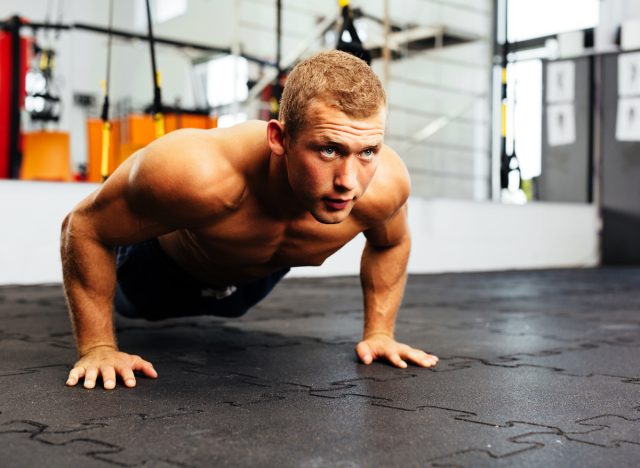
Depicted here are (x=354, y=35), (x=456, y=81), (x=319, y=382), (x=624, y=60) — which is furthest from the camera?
(x=456, y=81)

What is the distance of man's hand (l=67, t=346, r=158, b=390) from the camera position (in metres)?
1.54

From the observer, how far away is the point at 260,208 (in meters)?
1.61

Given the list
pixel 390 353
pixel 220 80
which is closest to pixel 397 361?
pixel 390 353

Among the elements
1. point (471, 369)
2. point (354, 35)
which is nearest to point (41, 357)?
point (471, 369)

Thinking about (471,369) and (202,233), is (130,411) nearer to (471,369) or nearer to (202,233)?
(202,233)

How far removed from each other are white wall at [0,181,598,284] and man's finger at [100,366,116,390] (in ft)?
8.52

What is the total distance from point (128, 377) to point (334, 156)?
60 centimetres

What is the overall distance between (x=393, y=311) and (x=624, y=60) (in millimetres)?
5100

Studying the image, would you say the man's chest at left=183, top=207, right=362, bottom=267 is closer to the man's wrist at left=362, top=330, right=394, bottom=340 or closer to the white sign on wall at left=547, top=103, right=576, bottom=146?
the man's wrist at left=362, top=330, right=394, bottom=340

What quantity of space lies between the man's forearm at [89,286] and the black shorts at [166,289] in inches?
15.0

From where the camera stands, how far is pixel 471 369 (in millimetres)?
1803

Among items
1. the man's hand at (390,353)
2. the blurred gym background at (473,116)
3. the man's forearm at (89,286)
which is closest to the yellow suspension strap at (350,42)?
the man's hand at (390,353)

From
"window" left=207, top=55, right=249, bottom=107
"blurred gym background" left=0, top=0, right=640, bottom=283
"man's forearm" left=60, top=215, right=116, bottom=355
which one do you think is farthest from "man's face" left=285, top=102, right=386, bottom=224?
"window" left=207, top=55, right=249, bottom=107

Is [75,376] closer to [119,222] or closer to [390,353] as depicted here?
[119,222]
